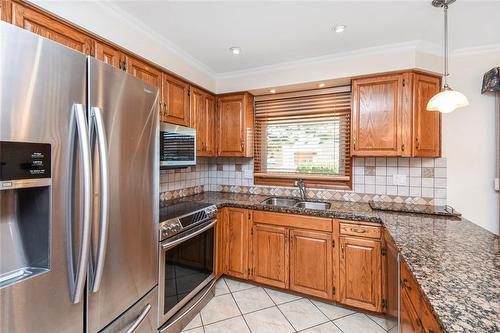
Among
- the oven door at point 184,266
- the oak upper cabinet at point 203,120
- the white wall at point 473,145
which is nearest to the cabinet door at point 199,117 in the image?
the oak upper cabinet at point 203,120

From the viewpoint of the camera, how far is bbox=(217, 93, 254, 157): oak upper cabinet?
2943mm

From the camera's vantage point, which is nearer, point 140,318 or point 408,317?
point 408,317

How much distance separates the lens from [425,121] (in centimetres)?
223

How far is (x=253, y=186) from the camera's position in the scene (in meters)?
3.18

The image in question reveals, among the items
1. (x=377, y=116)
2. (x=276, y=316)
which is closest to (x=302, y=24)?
(x=377, y=116)

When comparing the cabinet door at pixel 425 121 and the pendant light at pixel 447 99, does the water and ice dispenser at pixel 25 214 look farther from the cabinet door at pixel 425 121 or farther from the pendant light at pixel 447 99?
the cabinet door at pixel 425 121

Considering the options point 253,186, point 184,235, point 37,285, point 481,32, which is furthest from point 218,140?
point 481,32

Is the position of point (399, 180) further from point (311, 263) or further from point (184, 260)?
point (184, 260)

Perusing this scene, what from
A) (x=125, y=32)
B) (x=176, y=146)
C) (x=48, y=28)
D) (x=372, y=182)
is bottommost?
(x=372, y=182)

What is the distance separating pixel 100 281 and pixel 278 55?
2415mm

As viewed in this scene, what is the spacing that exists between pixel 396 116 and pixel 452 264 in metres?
1.56

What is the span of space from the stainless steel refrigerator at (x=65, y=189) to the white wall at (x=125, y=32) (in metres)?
0.64

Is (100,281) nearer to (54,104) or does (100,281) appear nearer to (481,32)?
(54,104)

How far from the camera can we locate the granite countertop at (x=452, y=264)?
29.7 inches
